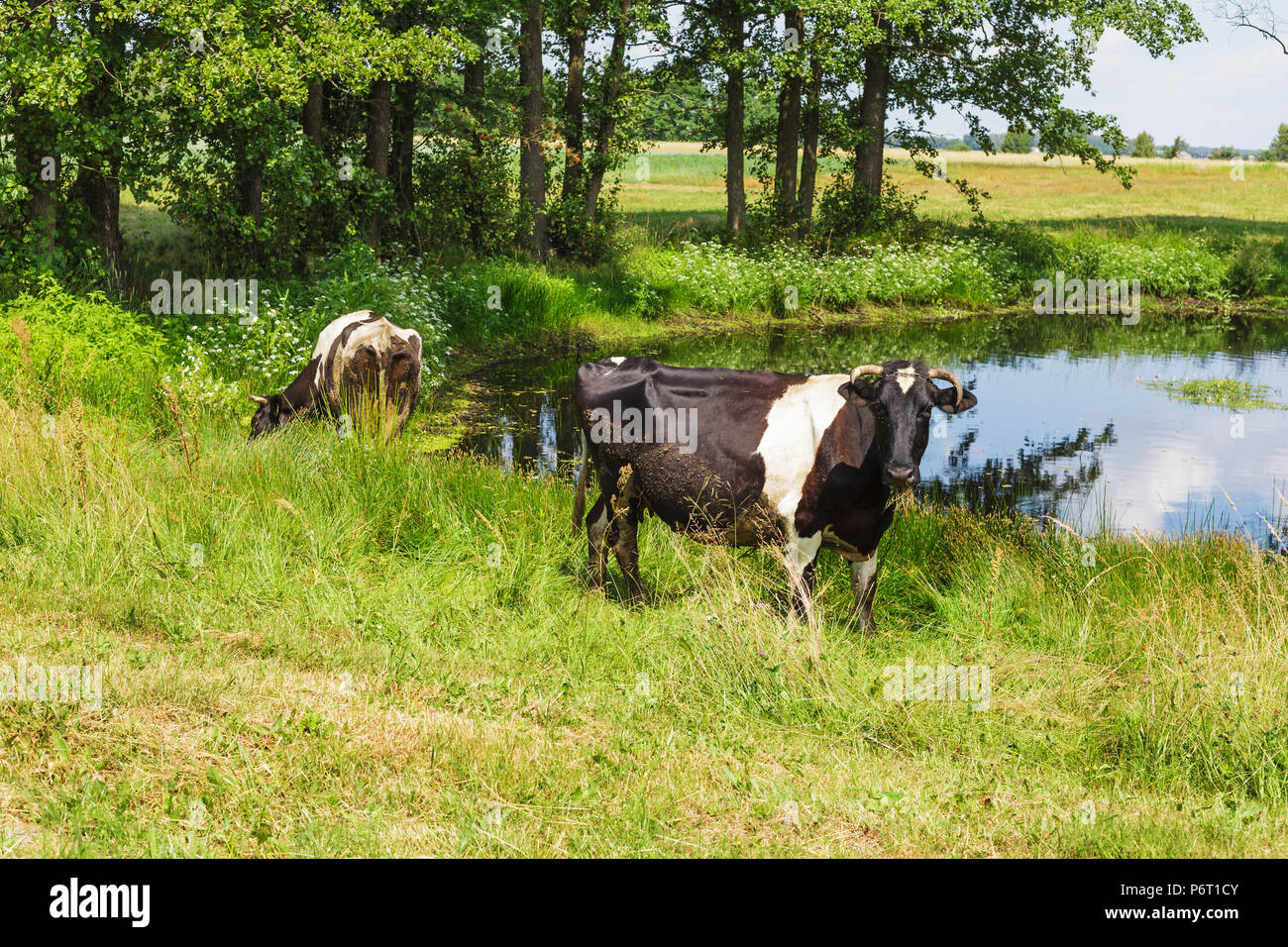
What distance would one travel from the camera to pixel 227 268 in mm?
19266

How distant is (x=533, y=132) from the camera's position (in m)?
24.5

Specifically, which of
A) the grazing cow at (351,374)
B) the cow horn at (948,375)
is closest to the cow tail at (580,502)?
the cow horn at (948,375)

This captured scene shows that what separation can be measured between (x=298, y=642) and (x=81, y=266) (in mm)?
11766

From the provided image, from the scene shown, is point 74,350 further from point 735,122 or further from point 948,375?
point 735,122

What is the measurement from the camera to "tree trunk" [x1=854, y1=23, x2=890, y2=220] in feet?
99.3

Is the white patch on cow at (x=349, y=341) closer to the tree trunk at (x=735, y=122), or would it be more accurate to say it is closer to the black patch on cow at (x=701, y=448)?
the black patch on cow at (x=701, y=448)

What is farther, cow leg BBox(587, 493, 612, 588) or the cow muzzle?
cow leg BBox(587, 493, 612, 588)

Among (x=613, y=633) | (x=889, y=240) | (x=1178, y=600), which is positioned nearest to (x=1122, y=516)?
(x=1178, y=600)

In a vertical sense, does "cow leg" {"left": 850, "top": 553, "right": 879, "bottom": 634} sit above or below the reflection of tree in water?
above

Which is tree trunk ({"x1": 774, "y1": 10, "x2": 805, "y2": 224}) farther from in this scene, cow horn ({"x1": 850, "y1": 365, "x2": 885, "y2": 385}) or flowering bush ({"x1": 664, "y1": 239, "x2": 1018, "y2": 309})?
cow horn ({"x1": 850, "y1": 365, "x2": 885, "y2": 385})

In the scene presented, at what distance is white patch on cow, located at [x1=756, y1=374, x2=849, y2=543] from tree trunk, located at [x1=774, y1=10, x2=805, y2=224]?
74.2 ft

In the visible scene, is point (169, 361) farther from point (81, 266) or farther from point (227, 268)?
point (227, 268)

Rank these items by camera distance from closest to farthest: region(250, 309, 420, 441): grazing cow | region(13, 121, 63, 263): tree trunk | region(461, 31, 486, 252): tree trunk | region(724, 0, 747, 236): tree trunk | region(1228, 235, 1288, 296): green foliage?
region(250, 309, 420, 441): grazing cow, region(13, 121, 63, 263): tree trunk, region(461, 31, 486, 252): tree trunk, region(724, 0, 747, 236): tree trunk, region(1228, 235, 1288, 296): green foliage

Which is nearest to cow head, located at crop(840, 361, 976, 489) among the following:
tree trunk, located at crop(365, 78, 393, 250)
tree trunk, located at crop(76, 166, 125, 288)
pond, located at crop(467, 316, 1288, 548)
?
pond, located at crop(467, 316, 1288, 548)
